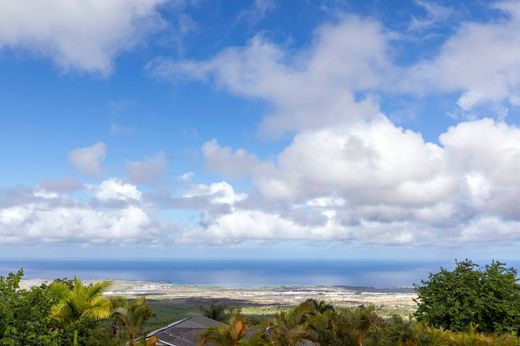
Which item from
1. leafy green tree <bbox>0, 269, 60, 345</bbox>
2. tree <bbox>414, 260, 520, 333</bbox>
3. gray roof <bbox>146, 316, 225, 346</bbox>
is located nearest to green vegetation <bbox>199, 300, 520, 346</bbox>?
gray roof <bbox>146, 316, 225, 346</bbox>

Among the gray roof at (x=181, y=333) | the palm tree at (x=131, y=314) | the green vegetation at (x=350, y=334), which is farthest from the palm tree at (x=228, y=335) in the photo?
the palm tree at (x=131, y=314)

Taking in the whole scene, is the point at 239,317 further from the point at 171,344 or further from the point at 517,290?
the point at 517,290

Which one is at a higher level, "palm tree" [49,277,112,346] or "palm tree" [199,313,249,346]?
"palm tree" [49,277,112,346]

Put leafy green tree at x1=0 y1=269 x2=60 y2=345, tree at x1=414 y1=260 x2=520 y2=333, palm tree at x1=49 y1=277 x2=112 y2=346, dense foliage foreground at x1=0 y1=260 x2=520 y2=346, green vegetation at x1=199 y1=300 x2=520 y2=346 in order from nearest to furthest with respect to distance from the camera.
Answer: leafy green tree at x1=0 y1=269 x2=60 y2=345, dense foliage foreground at x1=0 y1=260 x2=520 y2=346, green vegetation at x1=199 y1=300 x2=520 y2=346, palm tree at x1=49 y1=277 x2=112 y2=346, tree at x1=414 y1=260 x2=520 y2=333

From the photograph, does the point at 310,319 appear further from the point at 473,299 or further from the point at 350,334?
the point at 473,299

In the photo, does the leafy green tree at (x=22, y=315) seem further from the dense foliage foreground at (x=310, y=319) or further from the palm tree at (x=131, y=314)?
the palm tree at (x=131, y=314)

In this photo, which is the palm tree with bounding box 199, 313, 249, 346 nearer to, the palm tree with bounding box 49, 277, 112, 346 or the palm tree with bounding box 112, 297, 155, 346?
the palm tree with bounding box 112, 297, 155, 346

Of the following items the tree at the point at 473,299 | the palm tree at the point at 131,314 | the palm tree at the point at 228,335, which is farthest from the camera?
the tree at the point at 473,299

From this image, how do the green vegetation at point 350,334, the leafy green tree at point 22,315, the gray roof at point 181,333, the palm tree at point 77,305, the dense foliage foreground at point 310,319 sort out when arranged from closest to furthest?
the leafy green tree at point 22,315
the dense foliage foreground at point 310,319
the green vegetation at point 350,334
the palm tree at point 77,305
the gray roof at point 181,333
